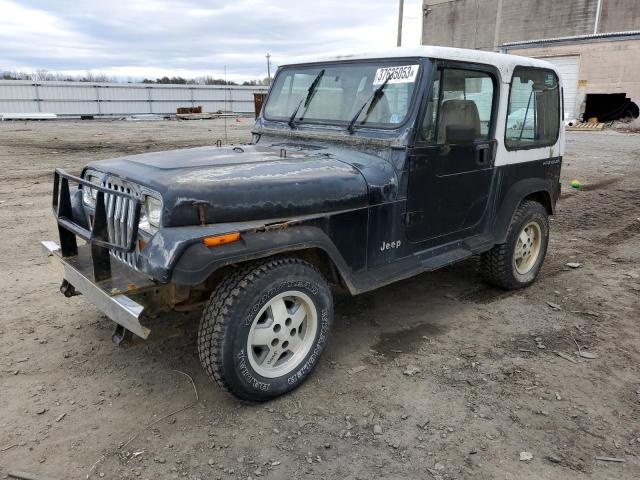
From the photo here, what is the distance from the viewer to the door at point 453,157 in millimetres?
3578

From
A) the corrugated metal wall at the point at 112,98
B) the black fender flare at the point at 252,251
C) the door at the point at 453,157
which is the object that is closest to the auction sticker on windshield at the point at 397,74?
the door at the point at 453,157

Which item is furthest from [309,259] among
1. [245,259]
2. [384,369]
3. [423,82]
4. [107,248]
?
[423,82]

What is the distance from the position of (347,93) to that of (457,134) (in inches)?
35.4

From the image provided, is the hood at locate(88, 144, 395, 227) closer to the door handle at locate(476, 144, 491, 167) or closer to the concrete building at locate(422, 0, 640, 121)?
the door handle at locate(476, 144, 491, 167)

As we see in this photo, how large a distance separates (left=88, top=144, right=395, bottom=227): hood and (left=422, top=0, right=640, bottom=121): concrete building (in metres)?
20.1

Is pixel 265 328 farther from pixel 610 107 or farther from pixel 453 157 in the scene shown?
pixel 610 107

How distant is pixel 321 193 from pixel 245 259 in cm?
70

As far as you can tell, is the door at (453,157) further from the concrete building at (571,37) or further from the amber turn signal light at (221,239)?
the concrete building at (571,37)

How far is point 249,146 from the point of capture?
4.11m

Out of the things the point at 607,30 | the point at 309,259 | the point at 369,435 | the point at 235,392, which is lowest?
the point at 369,435

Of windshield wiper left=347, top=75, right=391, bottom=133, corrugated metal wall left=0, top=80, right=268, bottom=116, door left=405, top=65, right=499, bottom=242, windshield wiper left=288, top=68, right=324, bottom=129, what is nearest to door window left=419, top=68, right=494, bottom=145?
door left=405, top=65, right=499, bottom=242

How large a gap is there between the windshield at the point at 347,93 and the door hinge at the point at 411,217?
65 centimetres

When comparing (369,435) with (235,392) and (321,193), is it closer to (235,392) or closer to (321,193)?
(235,392)

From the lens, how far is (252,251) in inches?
107
